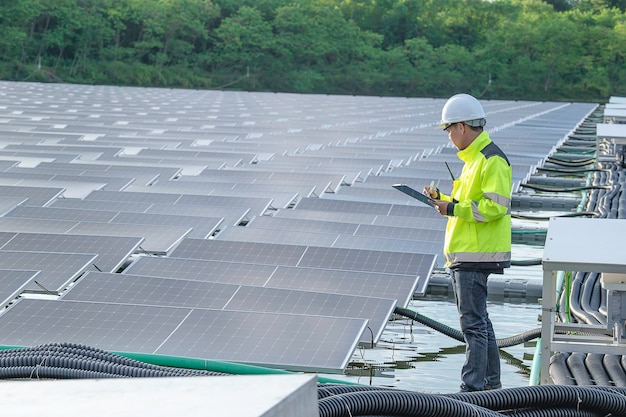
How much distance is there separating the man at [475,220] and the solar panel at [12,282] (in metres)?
3.80

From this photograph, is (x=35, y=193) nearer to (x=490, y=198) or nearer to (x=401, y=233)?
(x=401, y=233)

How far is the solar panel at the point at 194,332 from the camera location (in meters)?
8.22

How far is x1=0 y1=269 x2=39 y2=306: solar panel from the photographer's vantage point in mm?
9617

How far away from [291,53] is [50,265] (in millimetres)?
97132

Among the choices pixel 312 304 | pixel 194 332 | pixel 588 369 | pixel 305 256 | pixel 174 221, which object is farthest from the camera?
pixel 174 221

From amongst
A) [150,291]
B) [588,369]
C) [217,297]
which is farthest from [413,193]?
[150,291]

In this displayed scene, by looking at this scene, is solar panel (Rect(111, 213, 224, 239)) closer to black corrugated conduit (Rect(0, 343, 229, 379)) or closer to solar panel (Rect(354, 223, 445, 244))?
solar panel (Rect(354, 223, 445, 244))

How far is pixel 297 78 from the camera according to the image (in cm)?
10469

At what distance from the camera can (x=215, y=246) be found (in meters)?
12.1

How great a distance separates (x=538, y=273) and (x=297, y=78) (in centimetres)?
9107

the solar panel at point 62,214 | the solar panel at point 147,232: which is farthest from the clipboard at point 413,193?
the solar panel at point 62,214

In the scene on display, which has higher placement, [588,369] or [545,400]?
[545,400]

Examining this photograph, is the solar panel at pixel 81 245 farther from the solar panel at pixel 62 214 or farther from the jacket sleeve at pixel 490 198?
the jacket sleeve at pixel 490 198

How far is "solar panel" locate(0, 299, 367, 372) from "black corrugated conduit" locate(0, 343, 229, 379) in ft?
5.77
